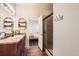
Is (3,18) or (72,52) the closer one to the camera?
(72,52)

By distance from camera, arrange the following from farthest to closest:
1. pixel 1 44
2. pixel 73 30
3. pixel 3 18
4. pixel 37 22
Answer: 1. pixel 37 22
2. pixel 3 18
3. pixel 1 44
4. pixel 73 30

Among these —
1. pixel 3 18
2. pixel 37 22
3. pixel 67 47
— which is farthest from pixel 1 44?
pixel 37 22

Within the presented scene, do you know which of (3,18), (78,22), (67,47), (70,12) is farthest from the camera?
(3,18)

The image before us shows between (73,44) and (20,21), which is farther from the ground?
(20,21)

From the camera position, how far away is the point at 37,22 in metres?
7.68

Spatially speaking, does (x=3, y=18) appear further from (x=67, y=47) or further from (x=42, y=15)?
(x=67, y=47)

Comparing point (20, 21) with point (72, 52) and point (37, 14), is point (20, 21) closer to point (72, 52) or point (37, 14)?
point (37, 14)

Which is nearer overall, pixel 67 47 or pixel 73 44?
pixel 73 44

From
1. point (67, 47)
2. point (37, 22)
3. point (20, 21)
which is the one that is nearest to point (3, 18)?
point (20, 21)

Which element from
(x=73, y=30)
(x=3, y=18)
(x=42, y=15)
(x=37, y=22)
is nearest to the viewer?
(x=73, y=30)

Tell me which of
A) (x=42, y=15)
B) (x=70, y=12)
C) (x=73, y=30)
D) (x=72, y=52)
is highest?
(x=42, y=15)

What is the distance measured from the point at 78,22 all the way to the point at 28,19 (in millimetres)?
5351

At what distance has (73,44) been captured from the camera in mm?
2189

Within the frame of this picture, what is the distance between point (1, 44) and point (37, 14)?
4101mm
